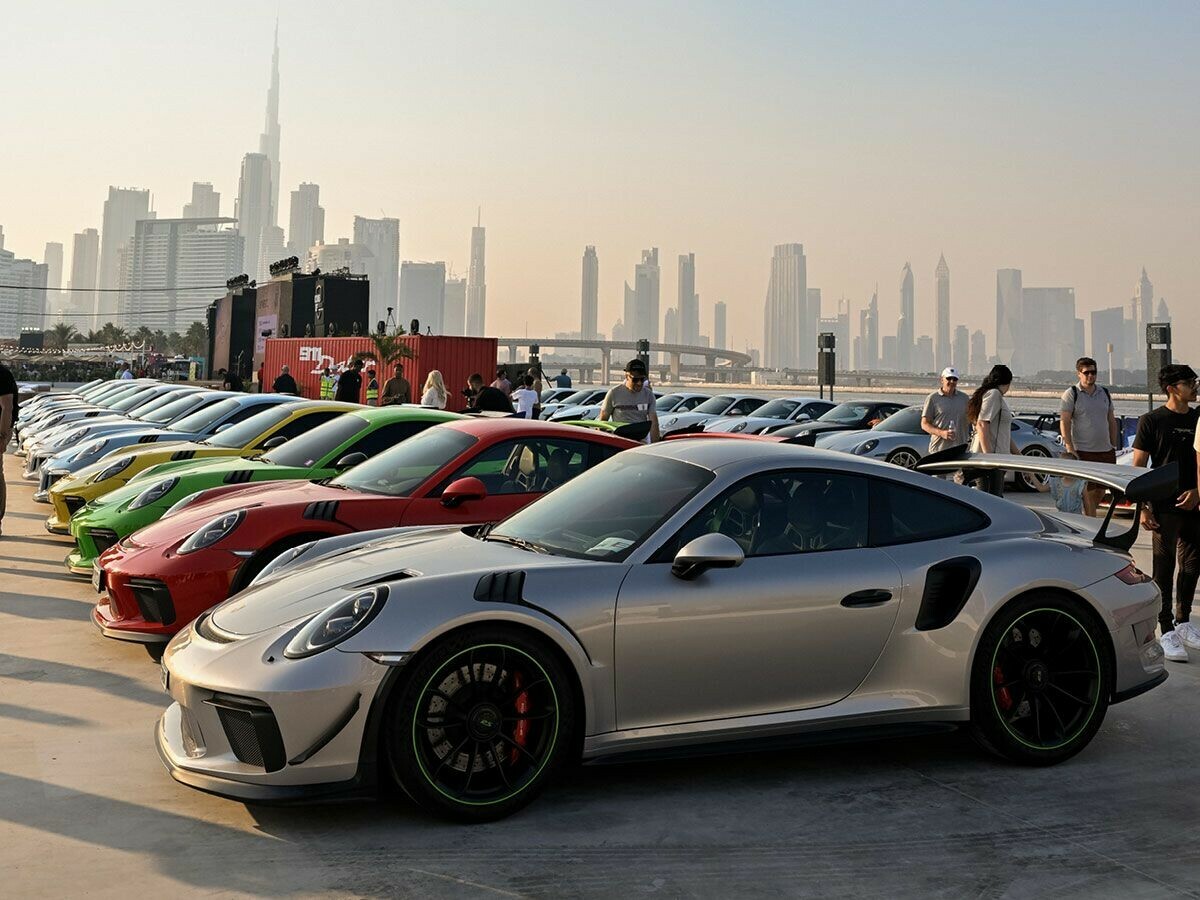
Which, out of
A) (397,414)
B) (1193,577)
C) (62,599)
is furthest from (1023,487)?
(62,599)

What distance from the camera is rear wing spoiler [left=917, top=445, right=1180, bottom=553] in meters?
5.43

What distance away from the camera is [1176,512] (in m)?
7.29

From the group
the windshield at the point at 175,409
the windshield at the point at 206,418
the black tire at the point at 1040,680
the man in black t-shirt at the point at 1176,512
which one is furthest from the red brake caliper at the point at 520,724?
the windshield at the point at 175,409

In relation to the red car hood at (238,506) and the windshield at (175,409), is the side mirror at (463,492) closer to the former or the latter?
the red car hood at (238,506)

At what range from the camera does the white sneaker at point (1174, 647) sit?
23.3 feet

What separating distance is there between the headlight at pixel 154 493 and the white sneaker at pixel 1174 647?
6.61 meters

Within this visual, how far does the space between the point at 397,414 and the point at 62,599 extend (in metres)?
2.75

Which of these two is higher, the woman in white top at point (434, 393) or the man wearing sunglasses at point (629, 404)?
the woman in white top at point (434, 393)

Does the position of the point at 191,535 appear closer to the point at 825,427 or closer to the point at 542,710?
the point at 542,710

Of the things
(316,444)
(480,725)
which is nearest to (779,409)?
(316,444)

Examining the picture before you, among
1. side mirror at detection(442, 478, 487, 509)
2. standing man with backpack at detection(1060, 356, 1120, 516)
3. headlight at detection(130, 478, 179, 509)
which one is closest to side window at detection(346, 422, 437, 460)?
headlight at detection(130, 478, 179, 509)

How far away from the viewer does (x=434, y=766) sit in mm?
4125

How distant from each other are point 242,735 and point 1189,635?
6.01 metres

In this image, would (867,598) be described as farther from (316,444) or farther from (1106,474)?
(316,444)
